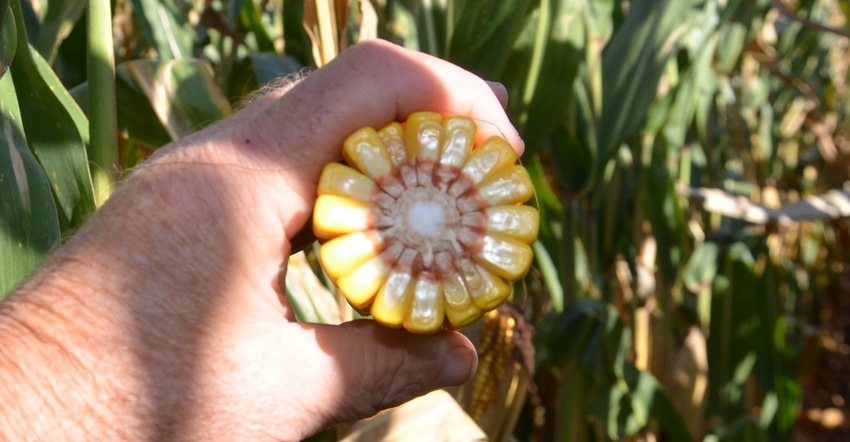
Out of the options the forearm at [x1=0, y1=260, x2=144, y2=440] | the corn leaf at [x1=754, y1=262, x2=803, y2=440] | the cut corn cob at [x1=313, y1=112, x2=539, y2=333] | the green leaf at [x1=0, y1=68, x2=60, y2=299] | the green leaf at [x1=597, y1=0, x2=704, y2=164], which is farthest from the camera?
the corn leaf at [x1=754, y1=262, x2=803, y2=440]

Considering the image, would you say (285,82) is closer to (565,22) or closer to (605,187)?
(565,22)

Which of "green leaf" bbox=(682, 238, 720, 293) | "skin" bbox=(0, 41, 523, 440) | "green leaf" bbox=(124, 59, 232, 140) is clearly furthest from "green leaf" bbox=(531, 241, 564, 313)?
"skin" bbox=(0, 41, 523, 440)

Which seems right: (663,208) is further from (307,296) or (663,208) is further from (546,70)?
(307,296)

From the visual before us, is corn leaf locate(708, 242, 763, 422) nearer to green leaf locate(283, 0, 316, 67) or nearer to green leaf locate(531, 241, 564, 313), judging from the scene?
green leaf locate(531, 241, 564, 313)

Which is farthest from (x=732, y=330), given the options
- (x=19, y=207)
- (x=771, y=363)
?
(x=19, y=207)

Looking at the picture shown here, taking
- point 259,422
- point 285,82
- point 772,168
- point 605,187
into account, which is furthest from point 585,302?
point 772,168

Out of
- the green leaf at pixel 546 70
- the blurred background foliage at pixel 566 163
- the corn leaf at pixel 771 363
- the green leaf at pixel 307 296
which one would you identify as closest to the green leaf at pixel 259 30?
the blurred background foliage at pixel 566 163

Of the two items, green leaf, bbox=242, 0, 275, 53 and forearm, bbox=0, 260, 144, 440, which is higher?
forearm, bbox=0, 260, 144, 440
